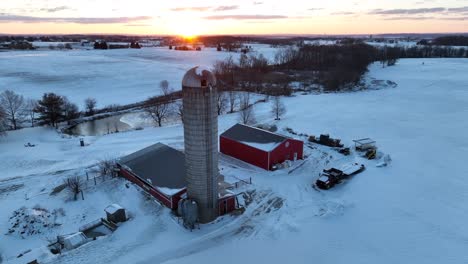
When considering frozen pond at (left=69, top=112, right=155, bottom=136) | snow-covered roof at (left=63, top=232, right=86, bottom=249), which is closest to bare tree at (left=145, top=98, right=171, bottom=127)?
frozen pond at (left=69, top=112, right=155, bottom=136)

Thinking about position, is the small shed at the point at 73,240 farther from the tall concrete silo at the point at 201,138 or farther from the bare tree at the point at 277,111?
the bare tree at the point at 277,111

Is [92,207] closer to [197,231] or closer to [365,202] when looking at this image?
[197,231]

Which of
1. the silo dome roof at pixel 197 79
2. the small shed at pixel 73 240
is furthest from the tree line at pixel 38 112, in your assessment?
the silo dome roof at pixel 197 79

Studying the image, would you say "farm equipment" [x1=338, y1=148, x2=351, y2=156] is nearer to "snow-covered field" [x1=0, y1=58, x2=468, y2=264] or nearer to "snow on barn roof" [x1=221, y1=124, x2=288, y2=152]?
"snow-covered field" [x1=0, y1=58, x2=468, y2=264]

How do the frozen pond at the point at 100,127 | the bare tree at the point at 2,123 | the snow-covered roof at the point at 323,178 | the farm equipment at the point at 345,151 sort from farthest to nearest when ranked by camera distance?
the frozen pond at the point at 100,127 → the bare tree at the point at 2,123 → the farm equipment at the point at 345,151 → the snow-covered roof at the point at 323,178

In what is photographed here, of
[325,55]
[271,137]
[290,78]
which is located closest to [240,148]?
[271,137]

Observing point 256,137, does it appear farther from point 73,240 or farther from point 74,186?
point 73,240
